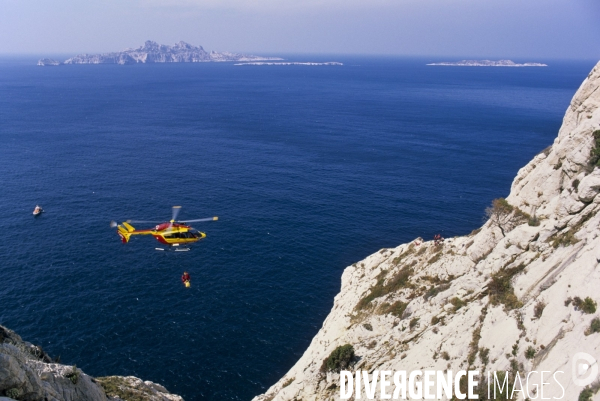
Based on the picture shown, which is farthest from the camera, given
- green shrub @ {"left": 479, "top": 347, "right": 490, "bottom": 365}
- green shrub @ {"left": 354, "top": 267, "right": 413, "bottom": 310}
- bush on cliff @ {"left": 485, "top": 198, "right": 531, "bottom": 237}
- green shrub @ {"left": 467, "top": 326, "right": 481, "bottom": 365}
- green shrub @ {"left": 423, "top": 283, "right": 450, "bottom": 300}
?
green shrub @ {"left": 354, "top": 267, "right": 413, "bottom": 310}

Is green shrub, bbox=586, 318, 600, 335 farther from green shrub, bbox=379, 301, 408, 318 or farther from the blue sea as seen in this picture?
the blue sea

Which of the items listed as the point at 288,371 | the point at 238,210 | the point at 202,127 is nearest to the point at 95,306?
the point at 288,371

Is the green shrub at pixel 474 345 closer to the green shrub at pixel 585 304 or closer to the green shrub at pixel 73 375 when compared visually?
the green shrub at pixel 585 304

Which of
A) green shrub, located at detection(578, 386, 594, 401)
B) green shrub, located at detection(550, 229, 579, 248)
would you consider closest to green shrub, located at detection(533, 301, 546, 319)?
green shrub, located at detection(550, 229, 579, 248)

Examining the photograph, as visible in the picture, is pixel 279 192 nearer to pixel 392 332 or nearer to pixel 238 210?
pixel 238 210

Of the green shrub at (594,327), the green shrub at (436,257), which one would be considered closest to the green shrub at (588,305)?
the green shrub at (594,327)
